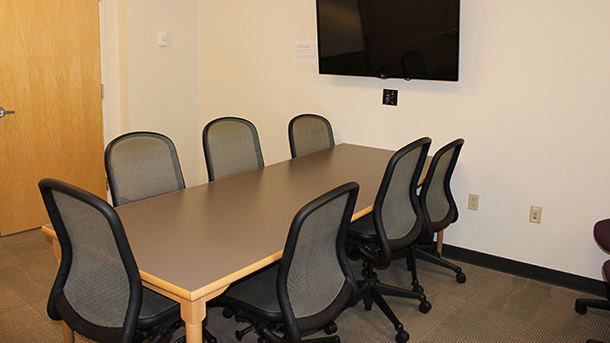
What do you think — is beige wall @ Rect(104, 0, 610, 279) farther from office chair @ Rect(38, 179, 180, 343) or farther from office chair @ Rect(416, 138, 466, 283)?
office chair @ Rect(38, 179, 180, 343)

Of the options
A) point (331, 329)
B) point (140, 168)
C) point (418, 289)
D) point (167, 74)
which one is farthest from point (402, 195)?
point (167, 74)

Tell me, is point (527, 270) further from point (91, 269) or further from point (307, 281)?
point (91, 269)

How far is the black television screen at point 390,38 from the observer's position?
327 centimetres

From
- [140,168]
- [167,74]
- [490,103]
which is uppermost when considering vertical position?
[167,74]

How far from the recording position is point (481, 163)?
3.46 m

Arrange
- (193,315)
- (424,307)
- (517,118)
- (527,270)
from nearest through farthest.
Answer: (193,315), (424,307), (517,118), (527,270)

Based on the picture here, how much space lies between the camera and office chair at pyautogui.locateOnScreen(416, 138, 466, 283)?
2.83 m

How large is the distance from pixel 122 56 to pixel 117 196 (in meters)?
2.07

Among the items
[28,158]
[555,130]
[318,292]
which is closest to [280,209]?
[318,292]

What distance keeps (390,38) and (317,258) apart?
7.00 ft

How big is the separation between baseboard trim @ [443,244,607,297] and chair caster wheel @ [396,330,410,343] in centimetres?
126

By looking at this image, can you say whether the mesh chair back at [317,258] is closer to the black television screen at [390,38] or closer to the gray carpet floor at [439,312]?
the gray carpet floor at [439,312]

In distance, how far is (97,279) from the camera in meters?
1.77

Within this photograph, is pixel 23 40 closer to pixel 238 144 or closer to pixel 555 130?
pixel 238 144
